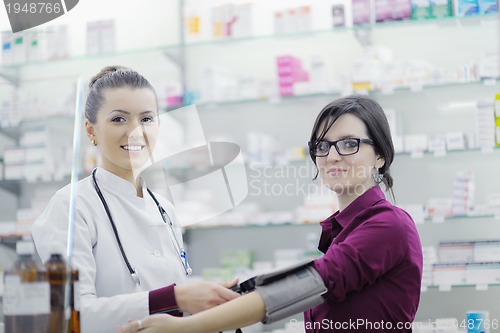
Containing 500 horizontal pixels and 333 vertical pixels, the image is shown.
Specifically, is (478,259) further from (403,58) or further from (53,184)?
(53,184)

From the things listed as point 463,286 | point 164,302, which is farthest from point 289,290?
point 463,286

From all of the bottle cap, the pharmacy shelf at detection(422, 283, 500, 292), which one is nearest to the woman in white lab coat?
the bottle cap

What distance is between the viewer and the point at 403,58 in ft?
15.2

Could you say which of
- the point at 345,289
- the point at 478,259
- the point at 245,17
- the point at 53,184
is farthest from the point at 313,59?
the point at 345,289

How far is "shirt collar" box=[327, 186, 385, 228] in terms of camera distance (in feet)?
6.23

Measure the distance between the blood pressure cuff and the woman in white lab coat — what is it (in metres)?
0.19

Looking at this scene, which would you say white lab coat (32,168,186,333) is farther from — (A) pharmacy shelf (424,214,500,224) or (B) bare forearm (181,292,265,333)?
(A) pharmacy shelf (424,214,500,224)

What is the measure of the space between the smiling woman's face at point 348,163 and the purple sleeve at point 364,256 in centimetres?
20

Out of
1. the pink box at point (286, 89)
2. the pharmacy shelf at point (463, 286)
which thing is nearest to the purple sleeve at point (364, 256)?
the pharmacy shelf at point (463, 286)

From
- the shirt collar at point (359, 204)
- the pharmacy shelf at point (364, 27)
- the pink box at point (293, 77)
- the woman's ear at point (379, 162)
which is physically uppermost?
the pharmacy shelf at point (364, 27)

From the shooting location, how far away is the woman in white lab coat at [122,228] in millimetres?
1726

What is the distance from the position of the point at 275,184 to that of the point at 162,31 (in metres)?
1.56

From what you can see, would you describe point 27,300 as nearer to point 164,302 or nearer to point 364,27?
point 164,302

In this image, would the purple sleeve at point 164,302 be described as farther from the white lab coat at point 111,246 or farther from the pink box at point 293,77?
the pink box at point 293,77
